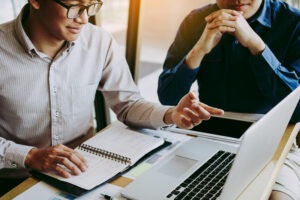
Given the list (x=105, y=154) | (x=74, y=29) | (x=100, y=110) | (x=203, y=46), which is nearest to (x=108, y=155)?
(x=105, y=154)

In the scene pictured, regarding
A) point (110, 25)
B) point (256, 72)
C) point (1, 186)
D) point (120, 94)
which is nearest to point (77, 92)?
A: point (120, 94)

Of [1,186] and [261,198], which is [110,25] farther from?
[261,198]

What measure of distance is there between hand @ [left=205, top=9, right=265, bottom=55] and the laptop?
51 cm

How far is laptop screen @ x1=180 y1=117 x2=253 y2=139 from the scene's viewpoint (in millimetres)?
1318

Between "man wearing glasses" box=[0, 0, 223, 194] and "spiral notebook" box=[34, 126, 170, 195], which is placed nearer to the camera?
"spiral notebook" box=[34, 126, 170, 195]

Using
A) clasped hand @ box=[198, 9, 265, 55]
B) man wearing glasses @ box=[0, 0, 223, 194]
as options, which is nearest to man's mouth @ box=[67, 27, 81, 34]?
man wearing glasses @ box=[0, 0, 223, 194]

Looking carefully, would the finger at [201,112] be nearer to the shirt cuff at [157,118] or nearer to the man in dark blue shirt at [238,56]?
the shirt cuff at [157,118]

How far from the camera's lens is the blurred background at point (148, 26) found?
2.19m

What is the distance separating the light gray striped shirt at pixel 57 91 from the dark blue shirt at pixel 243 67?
0.96 feet

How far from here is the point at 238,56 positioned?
1.60 metres

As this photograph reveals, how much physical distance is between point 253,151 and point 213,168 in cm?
25

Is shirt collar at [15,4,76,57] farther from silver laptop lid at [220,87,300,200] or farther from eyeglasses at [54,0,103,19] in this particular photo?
silver laptop lid at [220,87,300,200]

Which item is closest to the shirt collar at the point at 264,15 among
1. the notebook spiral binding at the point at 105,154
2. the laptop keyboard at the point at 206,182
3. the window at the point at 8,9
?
the laptop keyboard at the point at 206,182

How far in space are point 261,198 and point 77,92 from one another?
2.87 ft
